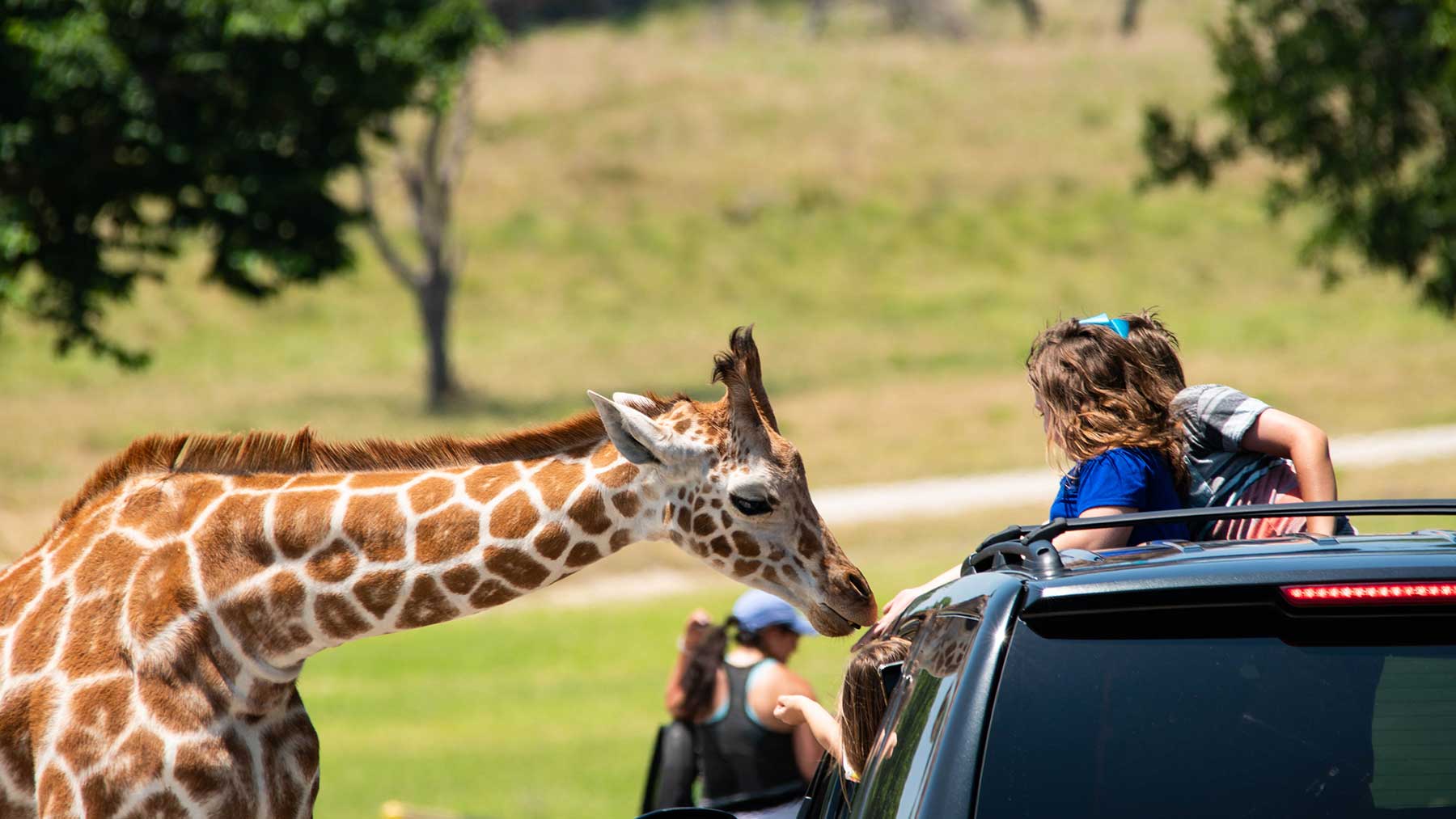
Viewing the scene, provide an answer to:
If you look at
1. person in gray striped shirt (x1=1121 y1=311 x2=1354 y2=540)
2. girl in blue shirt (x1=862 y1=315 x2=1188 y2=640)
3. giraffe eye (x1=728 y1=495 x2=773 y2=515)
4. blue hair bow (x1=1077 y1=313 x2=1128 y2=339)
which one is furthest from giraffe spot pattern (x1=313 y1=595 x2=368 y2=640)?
person in gray striped shirt (x1=1121 y1=311 x2=1354 y2=540)

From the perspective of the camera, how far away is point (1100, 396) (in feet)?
12.3

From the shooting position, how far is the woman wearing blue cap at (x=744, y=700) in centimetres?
600

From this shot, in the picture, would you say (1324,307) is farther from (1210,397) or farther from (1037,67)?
(1210,397)

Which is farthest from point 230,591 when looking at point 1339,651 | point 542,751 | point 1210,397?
point 542,751

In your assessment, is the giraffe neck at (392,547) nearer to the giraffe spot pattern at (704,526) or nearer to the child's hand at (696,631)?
the giraffe spot pattern at (704,526)

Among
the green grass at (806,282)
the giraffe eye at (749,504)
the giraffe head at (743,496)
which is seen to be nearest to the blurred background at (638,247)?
the green grass at (806,282)

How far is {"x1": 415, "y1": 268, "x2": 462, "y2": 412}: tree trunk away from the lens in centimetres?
3275

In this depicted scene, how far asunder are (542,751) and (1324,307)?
98.5 ft

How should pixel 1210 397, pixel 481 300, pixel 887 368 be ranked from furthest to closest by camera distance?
pixel 481 300
pixel 887 368
pixel 1210 397

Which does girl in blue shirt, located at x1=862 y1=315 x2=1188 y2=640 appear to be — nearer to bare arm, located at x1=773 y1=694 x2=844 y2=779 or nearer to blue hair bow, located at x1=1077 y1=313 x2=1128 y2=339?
blue hair bow, located at x1=1077 y1=313 x2=1128 y2=339

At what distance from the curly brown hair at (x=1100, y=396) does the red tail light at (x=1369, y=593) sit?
3.75ft

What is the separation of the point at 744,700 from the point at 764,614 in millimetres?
344

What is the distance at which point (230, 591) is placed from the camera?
14.2 ft

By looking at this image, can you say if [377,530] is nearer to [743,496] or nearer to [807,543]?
[743,496]
